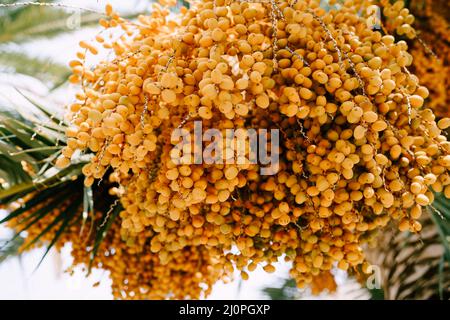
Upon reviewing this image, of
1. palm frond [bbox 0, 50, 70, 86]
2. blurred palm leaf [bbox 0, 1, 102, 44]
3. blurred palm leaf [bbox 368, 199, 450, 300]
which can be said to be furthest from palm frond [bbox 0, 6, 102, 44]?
blurred palm leaf [bbox 368, 199, 450, 300]

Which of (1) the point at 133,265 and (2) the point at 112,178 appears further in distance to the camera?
(1) the point at 133,265

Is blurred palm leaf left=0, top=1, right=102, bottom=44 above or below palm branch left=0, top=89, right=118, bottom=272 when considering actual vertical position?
above

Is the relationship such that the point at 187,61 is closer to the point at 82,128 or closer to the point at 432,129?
the point at 82,128

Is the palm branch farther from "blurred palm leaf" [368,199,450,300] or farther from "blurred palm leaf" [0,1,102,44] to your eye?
"blurred palm leaf" [0,1,102,44]

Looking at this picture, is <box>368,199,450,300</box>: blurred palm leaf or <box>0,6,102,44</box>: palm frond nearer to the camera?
<box>368,199,450,300</box>: blurred palm leaf

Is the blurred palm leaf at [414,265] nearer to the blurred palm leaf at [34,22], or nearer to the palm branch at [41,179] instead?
the palm branch at [41,179]

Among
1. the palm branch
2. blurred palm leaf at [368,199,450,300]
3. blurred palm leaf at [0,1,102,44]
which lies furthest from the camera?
blurred palm leaf at [0,1,102,44]

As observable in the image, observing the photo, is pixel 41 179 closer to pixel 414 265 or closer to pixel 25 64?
pixel 414 265

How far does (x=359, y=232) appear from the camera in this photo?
146cm

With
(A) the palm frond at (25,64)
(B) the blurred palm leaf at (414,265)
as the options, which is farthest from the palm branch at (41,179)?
(A) the palm frond at (25,64)

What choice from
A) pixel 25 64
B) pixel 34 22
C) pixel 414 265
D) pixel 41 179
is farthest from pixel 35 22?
pixel 414 265
